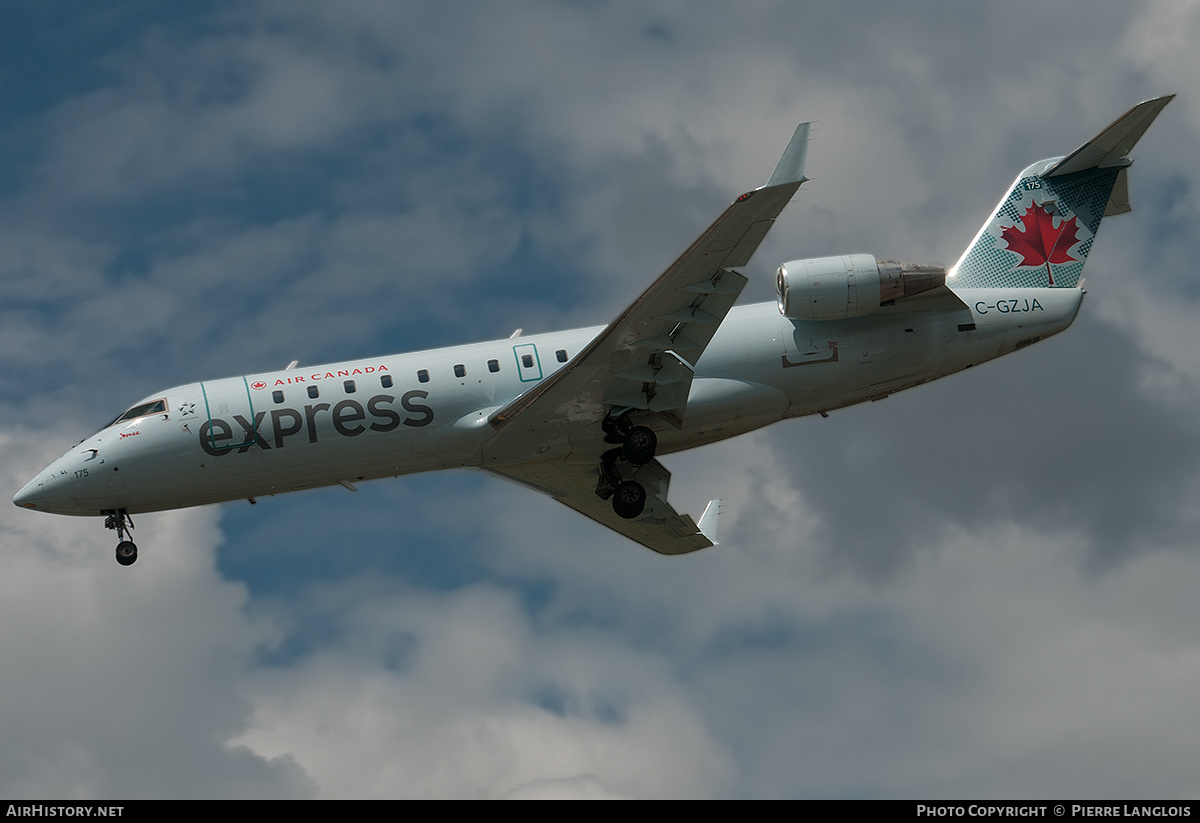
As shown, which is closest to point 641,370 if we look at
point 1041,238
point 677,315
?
point 677,315

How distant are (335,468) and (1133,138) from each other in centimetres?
1918

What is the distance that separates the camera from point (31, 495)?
2930 centimetres

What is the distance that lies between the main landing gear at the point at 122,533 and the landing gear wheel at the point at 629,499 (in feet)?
35.0

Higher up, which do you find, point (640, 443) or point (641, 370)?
point (641, 370)

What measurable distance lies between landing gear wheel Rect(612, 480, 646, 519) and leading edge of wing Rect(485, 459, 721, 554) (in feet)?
2.72

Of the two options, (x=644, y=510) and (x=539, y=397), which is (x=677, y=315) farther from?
(x=644, y=510)

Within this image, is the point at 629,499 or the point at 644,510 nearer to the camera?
the point at 629,499

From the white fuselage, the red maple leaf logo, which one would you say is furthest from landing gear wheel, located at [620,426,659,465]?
the red maple leaf logo

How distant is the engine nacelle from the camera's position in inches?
1134

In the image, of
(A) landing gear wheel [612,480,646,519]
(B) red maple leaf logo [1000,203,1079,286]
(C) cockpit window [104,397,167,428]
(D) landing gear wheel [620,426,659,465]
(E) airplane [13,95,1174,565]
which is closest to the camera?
(E) airplane [13,95,1174,565]

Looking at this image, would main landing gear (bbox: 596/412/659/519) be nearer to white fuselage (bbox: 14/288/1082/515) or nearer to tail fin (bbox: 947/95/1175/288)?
white fuselage (bbox: 14/288/1082/515)

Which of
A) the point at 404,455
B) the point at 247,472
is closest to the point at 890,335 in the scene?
the point at 404,455

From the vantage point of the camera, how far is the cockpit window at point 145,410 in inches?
1162

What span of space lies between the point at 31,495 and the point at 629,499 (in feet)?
42.4
